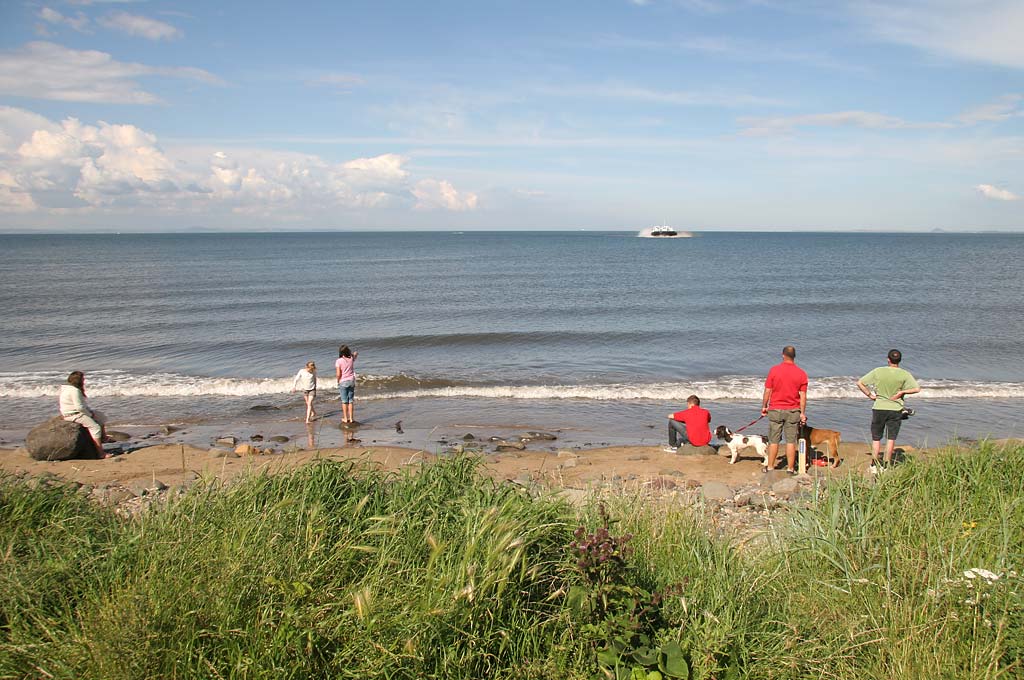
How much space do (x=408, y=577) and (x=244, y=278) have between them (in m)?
50.3

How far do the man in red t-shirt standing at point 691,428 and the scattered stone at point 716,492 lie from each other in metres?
2.89

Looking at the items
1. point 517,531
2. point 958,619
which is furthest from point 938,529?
point 517,531

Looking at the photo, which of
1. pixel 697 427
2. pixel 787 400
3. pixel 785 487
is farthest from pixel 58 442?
pixel 787 400

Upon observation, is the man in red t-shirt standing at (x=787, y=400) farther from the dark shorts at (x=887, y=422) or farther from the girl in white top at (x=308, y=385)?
Answer: the girl in white top at (x=308, y=385)

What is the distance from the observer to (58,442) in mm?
11664

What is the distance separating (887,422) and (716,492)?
321cm

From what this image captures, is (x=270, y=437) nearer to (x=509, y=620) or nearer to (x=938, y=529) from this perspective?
(x=509, y=620)

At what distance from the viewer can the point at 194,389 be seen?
18.6 meters

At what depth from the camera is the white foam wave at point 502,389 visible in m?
17.8

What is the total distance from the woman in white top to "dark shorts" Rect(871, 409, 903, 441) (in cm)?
1289

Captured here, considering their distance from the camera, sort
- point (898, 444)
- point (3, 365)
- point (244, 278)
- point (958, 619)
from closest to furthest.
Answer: point (958, 619) < point (898, 444) < point (3, 365) < point (244, 278)

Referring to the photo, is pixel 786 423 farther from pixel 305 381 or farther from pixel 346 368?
pixel 305 381

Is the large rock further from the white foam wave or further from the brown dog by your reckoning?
the brown dog

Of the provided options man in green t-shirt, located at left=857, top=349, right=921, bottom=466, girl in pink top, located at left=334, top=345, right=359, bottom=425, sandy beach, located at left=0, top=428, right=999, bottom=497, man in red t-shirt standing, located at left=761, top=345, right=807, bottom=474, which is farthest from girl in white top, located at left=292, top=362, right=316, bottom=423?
man in green t-shirt, located at left=857, top=349, right=921, bottom=466
